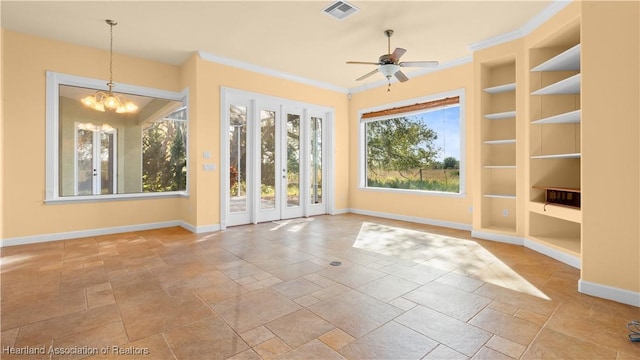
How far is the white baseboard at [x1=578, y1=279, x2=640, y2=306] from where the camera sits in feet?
8.02

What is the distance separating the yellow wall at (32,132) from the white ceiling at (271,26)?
0.75ft

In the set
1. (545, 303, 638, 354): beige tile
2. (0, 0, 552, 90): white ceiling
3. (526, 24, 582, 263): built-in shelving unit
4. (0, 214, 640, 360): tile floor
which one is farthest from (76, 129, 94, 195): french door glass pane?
(526, 24, 582, 263): built-in shelving unit

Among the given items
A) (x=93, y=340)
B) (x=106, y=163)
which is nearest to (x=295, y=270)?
(x=93, y=340)

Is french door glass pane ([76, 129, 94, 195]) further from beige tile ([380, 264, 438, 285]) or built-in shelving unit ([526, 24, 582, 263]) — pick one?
built-in shelving unit ([526, 24, 582, 263])

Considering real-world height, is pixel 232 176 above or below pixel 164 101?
below

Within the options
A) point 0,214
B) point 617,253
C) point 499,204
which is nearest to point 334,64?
point 499,204

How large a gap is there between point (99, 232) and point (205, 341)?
13.6ft

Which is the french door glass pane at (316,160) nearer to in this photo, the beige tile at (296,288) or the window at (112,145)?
the window at (112,145)

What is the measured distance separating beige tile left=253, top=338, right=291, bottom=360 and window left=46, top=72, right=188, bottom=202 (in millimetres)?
4479

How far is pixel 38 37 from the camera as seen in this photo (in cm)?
441

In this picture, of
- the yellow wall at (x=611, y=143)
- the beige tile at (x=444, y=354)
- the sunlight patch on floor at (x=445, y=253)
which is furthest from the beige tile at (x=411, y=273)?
the yellow wall at (x=611, y=143)

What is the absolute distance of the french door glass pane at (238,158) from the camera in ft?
18.6

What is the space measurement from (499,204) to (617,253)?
234cm

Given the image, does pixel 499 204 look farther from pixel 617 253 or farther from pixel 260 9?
pixel 260 9
